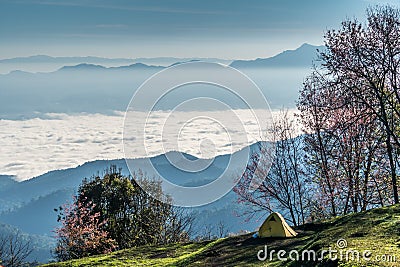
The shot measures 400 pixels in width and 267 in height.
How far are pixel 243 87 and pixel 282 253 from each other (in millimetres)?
7662

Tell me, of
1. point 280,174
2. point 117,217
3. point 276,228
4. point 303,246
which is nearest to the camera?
point 303,246

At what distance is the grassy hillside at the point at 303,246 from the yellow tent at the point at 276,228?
1.23 ft

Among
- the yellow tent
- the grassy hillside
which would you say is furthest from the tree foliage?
the yellow tent

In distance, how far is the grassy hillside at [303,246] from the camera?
10703 millimetres

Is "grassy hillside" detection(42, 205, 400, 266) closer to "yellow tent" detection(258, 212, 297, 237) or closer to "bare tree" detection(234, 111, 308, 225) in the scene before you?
"yellow tent" detection(258, 212, 297, 237)

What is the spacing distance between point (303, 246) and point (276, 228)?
4435 millimetres

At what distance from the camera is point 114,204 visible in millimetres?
36875

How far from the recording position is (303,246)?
571 inches

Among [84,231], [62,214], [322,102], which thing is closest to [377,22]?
[322,102]

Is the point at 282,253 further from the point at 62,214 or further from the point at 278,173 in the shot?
the point at 62,214

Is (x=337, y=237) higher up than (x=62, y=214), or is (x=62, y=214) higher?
(x=62, y=214)
